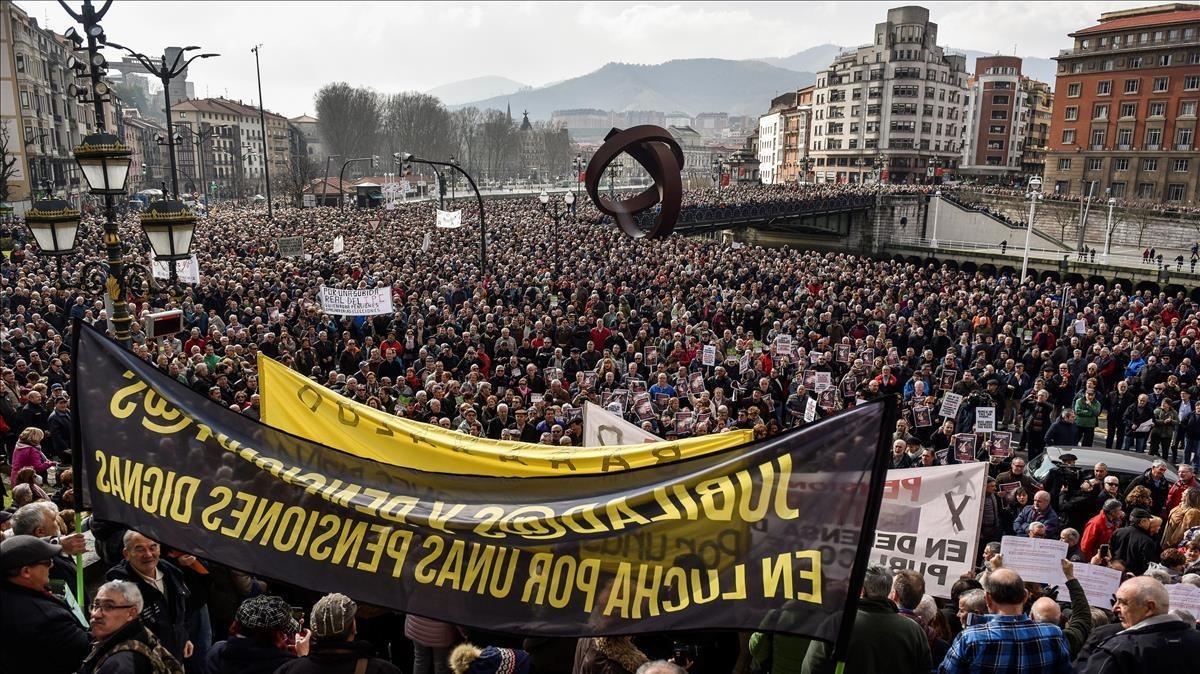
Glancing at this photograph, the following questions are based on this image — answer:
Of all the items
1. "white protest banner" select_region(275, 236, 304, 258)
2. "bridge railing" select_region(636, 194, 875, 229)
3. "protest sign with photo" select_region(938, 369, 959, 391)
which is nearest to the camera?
"protest sign with photo" select_region(938, 369, 959, 391)

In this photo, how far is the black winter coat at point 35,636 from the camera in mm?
3619

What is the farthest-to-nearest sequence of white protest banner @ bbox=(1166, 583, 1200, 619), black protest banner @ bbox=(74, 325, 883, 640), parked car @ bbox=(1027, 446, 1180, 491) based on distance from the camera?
parked car @ bbox=(1027, 446, 1180, 491)
white protest banner @ bbox=(1166, 583, 1200, 619)
black protest banner @ bbox=(74, 325, 883, 640)

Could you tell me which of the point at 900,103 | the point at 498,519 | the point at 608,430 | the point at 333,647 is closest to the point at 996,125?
the point at 900,103

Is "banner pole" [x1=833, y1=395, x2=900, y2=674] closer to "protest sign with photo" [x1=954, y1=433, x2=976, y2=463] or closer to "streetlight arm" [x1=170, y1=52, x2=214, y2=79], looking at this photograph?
"protest sign with photo" [x1=954, y1=433, x2=976, y2=463]

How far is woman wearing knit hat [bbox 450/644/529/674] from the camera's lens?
4.18 metres

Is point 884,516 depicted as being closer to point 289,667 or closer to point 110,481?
point 289,667

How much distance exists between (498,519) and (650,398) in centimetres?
926

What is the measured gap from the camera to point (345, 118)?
112000mm

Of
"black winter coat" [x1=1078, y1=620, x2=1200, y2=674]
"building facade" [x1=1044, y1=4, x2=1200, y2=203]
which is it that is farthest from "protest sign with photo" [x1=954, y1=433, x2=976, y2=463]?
"building facade" [x1=1044, y1=4, x2=1200, y2=203]

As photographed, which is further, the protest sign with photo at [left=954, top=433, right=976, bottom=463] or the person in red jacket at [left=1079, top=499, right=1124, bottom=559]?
the protest sign with photo at [left=954, top=433, right=976, bottom=463]

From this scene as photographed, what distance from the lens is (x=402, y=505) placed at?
158 inches

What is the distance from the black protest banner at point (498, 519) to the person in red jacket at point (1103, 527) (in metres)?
6.27

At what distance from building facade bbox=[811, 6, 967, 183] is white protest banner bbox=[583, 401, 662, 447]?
99.7 m

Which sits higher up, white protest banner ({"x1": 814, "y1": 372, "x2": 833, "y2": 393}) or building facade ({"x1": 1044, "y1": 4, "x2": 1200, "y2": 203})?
building facade ({"x1": 1044, "y1": 4, "x2": 1200, "y2": 203})
